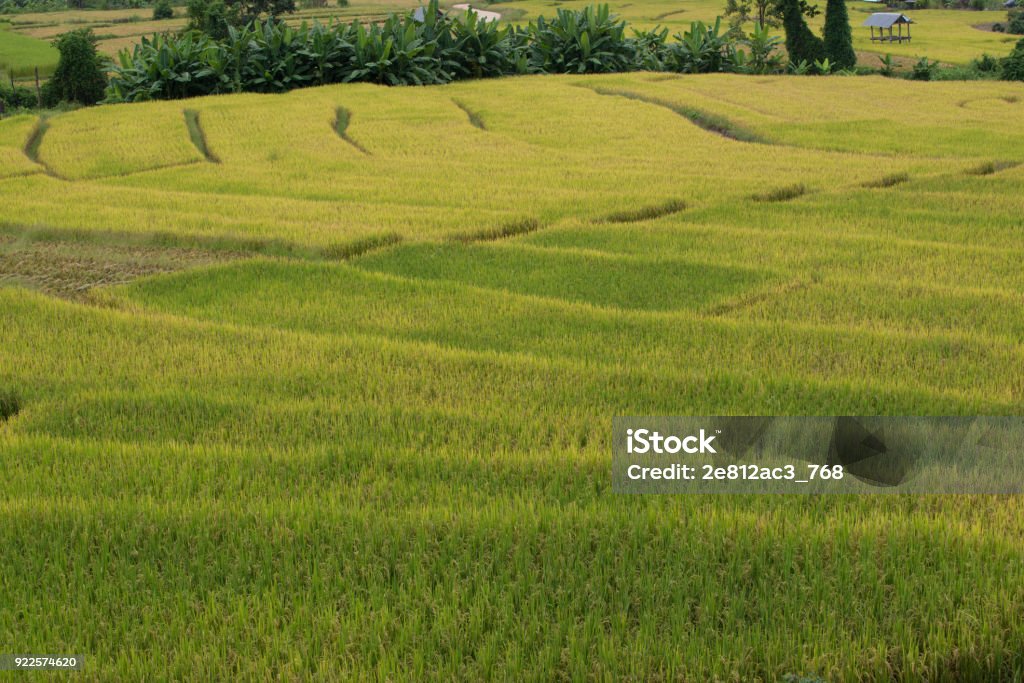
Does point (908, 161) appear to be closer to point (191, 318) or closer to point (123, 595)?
point (191, 318)

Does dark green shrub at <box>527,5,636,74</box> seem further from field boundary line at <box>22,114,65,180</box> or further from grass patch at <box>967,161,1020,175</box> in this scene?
grass patch at <box>967,161,1020,175</box>

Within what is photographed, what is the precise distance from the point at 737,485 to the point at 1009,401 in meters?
1.84

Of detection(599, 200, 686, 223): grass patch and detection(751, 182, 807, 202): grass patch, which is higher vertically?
detection(751, 182, 807, 202): grass patch

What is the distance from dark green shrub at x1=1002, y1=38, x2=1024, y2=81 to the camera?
2848 centimetres

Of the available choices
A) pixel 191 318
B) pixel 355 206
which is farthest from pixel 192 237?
pixel 191 318

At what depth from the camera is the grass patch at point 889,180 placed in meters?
13.2

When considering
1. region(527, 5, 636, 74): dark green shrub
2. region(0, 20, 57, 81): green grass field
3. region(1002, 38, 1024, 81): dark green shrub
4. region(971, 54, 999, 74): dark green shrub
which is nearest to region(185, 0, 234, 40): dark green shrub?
region(0, 20, 57, 81): green grass field

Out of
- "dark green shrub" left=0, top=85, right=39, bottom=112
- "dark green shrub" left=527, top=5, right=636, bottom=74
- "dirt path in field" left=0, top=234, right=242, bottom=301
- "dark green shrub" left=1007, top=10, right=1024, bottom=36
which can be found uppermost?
"dark green shrub" left=1007, top=10, right=1024, bottom=36

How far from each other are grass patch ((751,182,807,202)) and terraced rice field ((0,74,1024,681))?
0.07 m

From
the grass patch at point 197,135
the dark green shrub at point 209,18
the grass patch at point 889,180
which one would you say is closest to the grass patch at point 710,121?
the grass patch at point 889,180

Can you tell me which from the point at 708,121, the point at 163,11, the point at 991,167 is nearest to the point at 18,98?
the point at 708,121

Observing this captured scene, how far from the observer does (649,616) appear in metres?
3.20

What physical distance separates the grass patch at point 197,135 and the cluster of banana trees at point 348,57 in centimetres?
328

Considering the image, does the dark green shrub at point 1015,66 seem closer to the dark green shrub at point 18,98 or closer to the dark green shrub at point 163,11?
the dark green shrub at point 18,98
